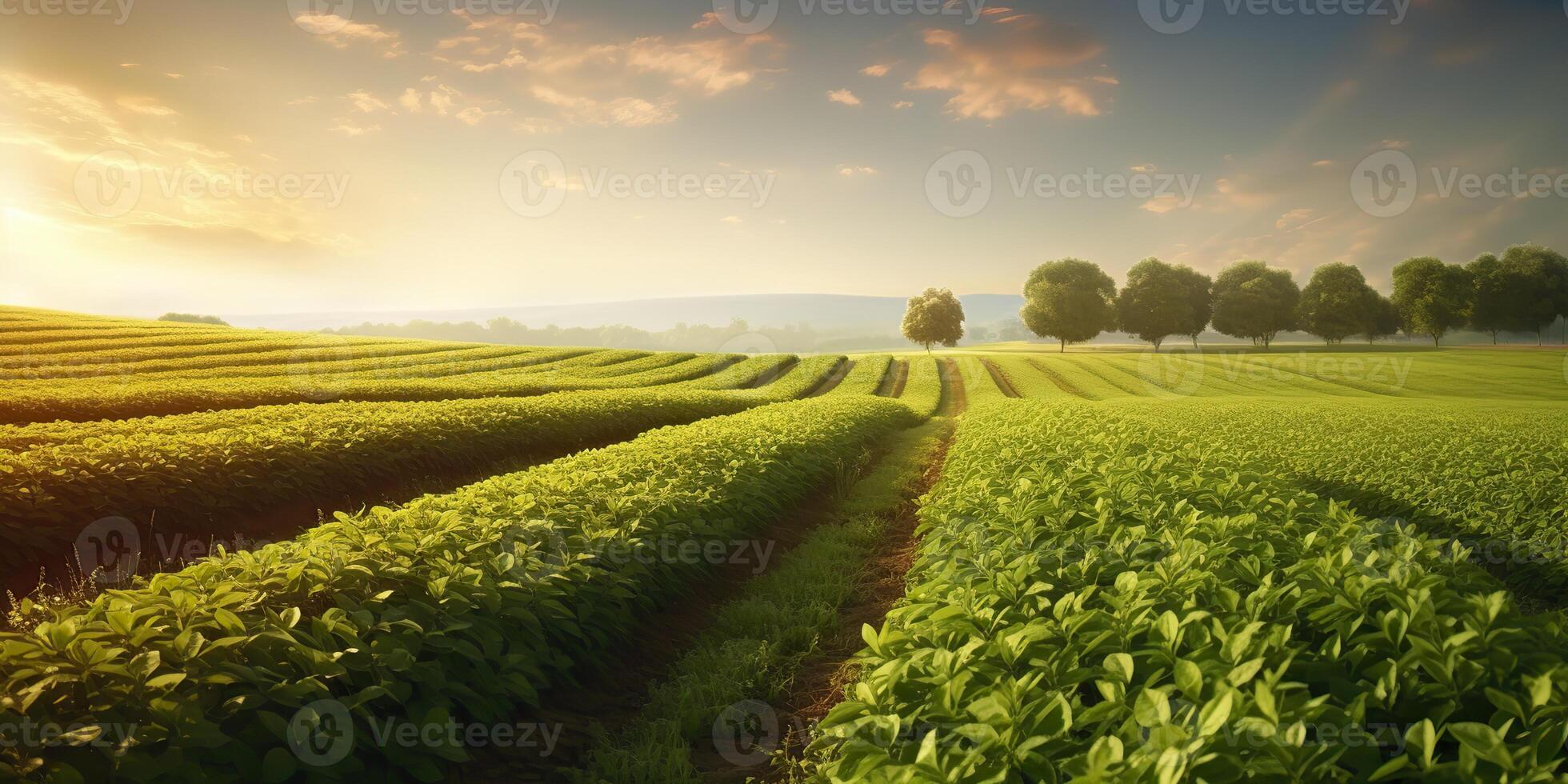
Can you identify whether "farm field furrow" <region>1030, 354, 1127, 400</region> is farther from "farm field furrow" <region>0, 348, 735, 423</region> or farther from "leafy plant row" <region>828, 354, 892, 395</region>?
"farm field furrow" <region>0, 348, 735, 423</region>

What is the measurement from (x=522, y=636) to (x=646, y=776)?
140cm

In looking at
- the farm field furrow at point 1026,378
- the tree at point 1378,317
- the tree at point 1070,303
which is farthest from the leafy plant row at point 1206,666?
the tree at point 1378,317

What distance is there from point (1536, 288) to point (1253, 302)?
23.4 meters

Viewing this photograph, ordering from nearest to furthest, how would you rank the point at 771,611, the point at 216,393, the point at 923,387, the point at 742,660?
the point at 742,660
the point at 771,611
the point at 216,393
the point at 923,387

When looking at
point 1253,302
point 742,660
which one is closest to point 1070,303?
point 1253,302

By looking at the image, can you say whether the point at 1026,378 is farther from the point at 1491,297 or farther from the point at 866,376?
the point at 1491,297

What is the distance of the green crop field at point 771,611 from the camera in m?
2.45

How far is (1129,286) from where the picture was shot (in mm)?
81000

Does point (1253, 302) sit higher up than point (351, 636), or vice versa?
point (1253, 302)

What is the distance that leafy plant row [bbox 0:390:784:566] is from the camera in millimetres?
8602

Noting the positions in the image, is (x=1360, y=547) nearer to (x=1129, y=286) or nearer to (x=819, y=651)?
(x=819, y=651)

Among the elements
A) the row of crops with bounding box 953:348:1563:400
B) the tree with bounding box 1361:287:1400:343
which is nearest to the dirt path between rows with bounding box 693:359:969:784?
the row of crops with bounding box 953:348:1563:400

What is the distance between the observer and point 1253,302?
257 feet

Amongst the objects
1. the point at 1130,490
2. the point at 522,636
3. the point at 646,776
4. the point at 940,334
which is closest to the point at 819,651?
the point at 646,776
